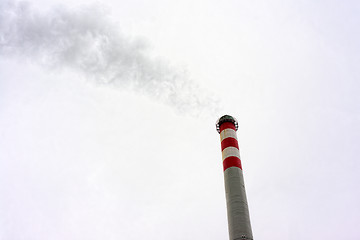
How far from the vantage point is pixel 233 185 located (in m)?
25.2

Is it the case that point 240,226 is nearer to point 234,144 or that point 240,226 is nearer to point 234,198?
point 234,198

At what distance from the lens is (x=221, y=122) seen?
31.0m

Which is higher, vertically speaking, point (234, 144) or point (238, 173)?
point (234, 144)

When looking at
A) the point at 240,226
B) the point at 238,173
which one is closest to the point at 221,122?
the point at 238,173

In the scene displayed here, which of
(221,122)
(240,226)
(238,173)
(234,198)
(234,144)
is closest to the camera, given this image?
(240,226)

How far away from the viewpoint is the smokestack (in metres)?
22.8

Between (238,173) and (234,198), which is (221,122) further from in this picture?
(234,198)

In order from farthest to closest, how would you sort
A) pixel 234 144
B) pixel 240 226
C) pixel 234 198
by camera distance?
pixel 234 144 < pixel 234 198 < pixel 240 226

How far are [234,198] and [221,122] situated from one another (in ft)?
29.5

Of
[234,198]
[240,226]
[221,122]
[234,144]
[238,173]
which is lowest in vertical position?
[240,226]

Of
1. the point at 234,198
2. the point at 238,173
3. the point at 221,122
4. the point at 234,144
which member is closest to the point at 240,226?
the point at 234,198

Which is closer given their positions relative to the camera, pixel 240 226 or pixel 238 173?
pixel 240 226

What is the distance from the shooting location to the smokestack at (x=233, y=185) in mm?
22781

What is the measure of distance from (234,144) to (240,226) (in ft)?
26.2
